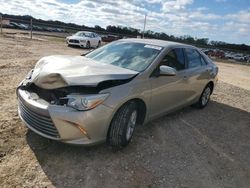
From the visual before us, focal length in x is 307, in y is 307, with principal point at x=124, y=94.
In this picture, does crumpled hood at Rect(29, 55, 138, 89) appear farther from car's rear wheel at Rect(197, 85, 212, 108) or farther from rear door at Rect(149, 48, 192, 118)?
car's rear wheel at Rect(197, 85, 212, 108)

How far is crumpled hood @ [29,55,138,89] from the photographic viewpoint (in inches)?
158

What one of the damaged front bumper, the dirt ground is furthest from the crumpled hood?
the dirt ground

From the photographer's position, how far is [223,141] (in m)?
5.52

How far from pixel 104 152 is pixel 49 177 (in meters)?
0.95

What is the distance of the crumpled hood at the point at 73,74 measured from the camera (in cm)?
402

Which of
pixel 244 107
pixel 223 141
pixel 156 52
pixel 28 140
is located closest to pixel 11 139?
pixel 28 140

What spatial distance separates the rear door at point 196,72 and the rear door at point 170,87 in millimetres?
192

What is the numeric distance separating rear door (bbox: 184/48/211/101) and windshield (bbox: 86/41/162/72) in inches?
43.7

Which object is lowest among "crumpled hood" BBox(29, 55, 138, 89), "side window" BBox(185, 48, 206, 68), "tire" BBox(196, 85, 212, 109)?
"tire" BBox(196, 85, 212, 109)

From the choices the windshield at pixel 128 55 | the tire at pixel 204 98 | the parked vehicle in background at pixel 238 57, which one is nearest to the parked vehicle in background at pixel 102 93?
the windshield at pixel 128 55

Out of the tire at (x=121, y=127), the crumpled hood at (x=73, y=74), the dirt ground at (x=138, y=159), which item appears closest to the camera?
the dirt ground at (x=138, y=159)

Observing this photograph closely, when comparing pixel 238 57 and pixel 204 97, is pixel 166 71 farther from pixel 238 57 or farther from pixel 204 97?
pixel 238 57

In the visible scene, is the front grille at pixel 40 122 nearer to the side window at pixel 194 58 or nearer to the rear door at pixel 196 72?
the rear door at pixel 196 72

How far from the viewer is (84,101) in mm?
3818
